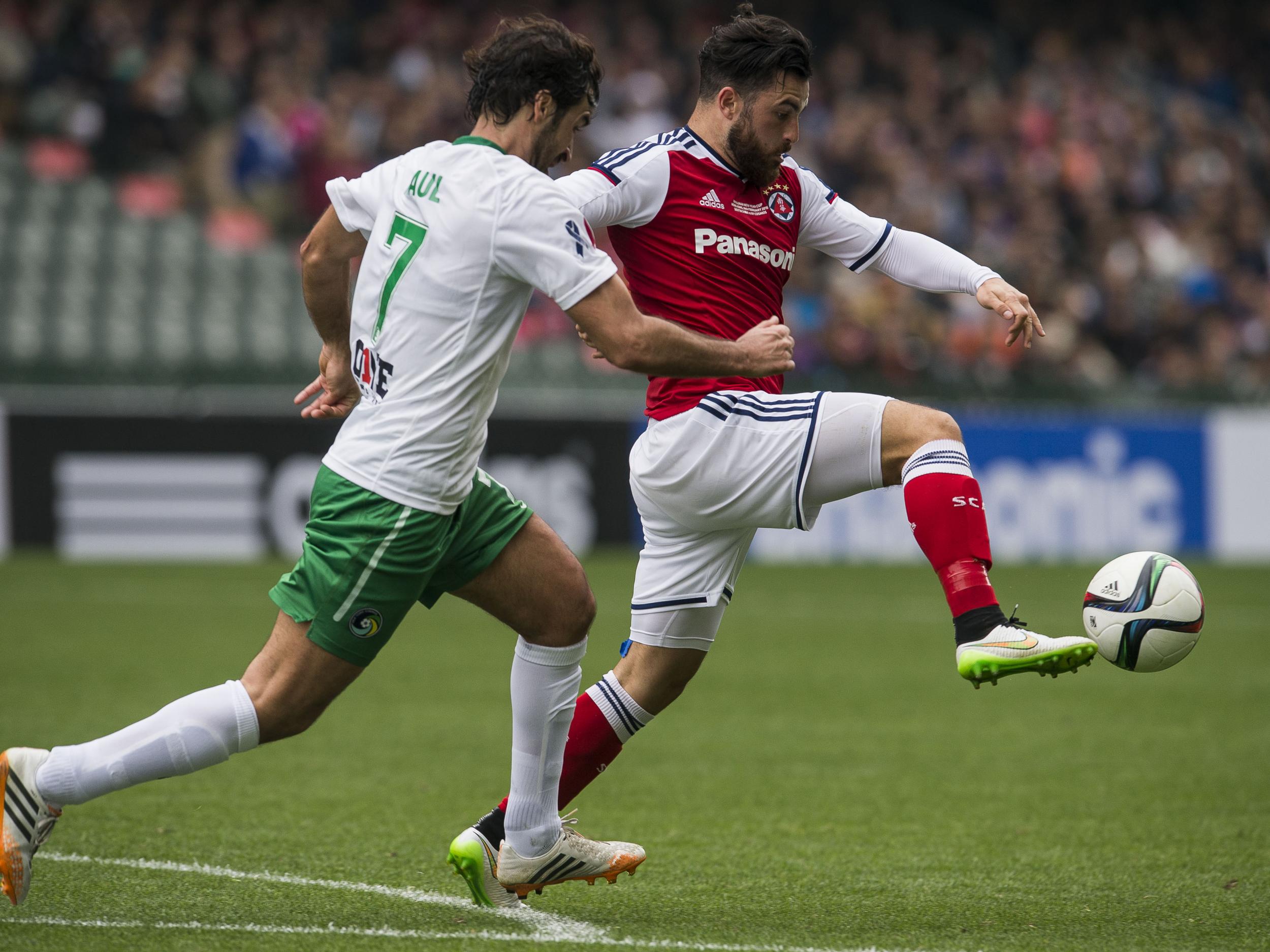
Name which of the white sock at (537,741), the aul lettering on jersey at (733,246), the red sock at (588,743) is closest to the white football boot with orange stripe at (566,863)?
the white sock at (537,741)

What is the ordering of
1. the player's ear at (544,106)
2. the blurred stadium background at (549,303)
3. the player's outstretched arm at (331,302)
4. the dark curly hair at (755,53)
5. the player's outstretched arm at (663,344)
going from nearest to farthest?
the player's outstretched arm at (663,344) → the player's ear at (544,106) → the player's outstretched arm at (331,302) → the dark curly hair at (755,53) → the blurred stadium background at (549,303)

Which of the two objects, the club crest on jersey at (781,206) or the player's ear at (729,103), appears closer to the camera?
the player's ear at (729,103)

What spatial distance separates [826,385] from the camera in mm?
15555

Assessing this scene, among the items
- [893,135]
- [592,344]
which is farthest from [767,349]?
[893,135]

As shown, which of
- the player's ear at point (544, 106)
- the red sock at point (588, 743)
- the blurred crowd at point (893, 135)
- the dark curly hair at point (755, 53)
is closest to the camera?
the player's ear at point (544, 106)

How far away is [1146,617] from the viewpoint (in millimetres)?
4309

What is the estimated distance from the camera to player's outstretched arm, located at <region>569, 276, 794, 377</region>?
148 inches

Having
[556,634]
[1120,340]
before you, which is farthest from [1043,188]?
[556,634]

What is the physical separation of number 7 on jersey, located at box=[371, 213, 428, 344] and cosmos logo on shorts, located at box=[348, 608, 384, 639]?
0.69m

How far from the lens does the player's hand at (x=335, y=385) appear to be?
14.6 ft

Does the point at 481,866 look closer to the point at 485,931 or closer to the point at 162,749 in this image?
the point at 485,931

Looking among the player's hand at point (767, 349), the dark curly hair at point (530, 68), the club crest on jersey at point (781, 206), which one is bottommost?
the player's hand at point (767, 349)

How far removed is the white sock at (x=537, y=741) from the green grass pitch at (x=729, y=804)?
0.88ft

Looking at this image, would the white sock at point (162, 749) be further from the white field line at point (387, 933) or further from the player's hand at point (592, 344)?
the player's hand at point (592, 344)
